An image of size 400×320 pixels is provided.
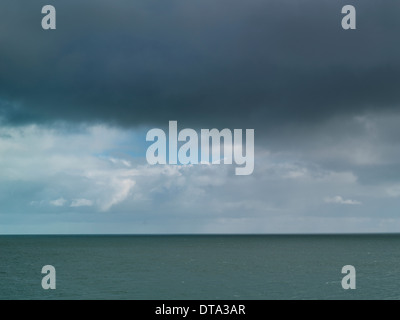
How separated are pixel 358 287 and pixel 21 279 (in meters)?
56.4

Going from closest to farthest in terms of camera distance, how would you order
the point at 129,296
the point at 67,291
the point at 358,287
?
the point at 129,296
the point at 67,291
the point at 358,287

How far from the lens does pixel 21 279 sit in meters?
74.6

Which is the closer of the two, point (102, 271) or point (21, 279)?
point (21, 279)

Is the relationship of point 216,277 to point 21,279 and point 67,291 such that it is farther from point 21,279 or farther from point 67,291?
point 21,279

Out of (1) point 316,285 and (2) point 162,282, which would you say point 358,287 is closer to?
(1) point 316,285

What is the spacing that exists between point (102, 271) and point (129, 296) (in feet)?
116

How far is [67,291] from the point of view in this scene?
2375 inches
